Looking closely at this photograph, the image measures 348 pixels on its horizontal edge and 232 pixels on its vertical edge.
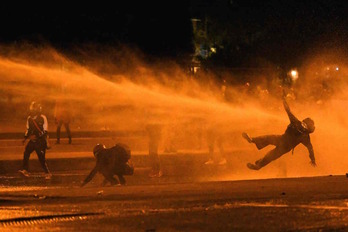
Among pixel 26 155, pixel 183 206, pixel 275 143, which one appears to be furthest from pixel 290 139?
pixel 26 155

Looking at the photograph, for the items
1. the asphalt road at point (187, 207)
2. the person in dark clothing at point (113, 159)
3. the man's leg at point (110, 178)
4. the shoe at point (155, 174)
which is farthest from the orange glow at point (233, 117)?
the asphalt road at point (187, 207)

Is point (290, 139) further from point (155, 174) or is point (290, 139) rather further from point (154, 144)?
point (155, 174)

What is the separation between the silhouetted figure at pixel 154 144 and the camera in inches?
668

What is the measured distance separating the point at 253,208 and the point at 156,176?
651 centimetres

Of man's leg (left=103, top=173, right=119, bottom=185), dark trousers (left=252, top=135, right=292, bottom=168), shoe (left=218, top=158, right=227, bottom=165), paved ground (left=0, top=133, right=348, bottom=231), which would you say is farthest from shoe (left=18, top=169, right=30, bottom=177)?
dark trousers (left=252, top=135, right=292, bottom=168)

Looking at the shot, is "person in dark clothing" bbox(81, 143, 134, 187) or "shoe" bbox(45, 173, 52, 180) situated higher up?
"person in dark clothing" bbox(81, 143, 134, 187)

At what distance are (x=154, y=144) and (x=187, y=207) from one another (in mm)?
6042

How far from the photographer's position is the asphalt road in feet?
32.0

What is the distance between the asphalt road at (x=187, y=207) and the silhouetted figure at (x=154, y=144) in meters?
3.48

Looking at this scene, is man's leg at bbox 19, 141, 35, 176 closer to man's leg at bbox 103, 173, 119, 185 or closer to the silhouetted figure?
the silhouetted figure

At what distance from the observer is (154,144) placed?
17125 millimetres

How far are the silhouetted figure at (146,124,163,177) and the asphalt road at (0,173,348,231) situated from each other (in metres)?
3.48

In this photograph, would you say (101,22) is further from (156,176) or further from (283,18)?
(156,176)

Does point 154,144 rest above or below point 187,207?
above
